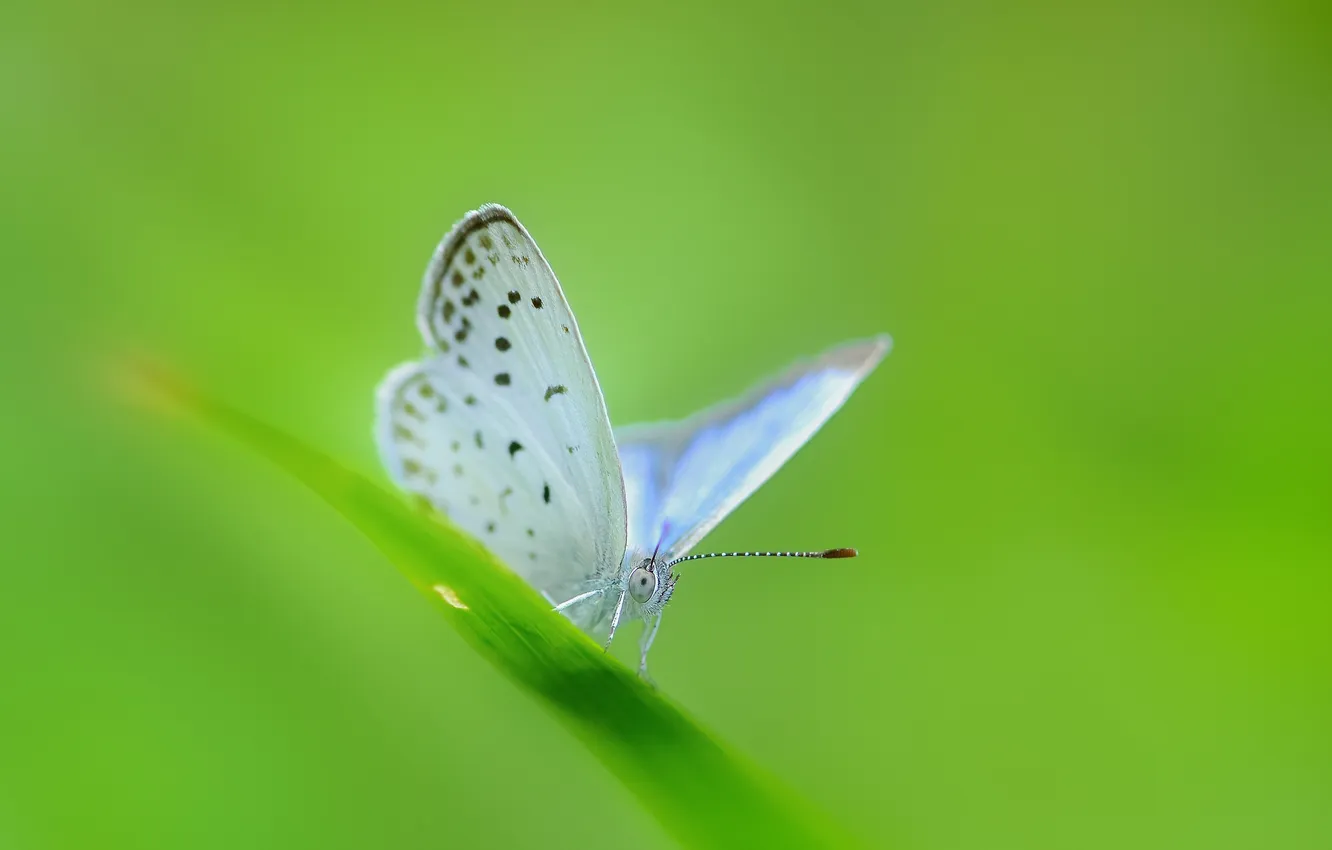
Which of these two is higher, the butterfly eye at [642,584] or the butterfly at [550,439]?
the butterfly at [550,439]

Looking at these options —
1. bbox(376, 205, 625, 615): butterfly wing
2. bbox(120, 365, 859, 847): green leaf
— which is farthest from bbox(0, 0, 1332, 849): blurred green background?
bbox(120, 365, 859, 847): green leaf

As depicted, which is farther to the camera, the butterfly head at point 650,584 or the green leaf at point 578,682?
the butterfly head at point 650,584

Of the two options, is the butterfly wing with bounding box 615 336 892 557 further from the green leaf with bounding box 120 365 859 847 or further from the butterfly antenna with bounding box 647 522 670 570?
the green leaf with bounding box 120 365 859 847

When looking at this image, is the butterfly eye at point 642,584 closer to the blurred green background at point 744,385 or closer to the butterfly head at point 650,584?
the butterfly head at point 650,584

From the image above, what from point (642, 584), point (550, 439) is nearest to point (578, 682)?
point (642, 584)

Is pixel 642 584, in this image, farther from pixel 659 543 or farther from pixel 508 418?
pixel 508 418

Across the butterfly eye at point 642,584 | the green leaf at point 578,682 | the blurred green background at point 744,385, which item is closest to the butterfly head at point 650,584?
the butterfly eye at point 642,584
